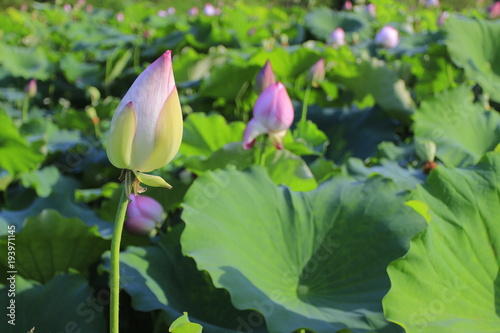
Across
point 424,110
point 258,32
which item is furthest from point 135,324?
point 258,32

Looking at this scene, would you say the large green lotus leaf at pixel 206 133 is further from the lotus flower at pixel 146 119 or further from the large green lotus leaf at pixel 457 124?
the lotus flower at pixel 146 119

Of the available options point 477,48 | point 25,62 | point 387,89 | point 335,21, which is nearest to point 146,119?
point 387,89

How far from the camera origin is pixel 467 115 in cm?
151

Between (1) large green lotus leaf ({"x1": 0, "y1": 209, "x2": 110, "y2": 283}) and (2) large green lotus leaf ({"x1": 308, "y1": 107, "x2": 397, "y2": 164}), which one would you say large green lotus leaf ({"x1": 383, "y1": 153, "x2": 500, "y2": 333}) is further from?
(2) large green lotus leaf ({"x1": 308, "y1": 107, "x2": 397, "y2": 164})

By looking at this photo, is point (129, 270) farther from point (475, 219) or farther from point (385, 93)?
point (385, 93)

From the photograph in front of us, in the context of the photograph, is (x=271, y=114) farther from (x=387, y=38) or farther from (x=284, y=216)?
(x=387, y=38)

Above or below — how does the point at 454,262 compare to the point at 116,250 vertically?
below

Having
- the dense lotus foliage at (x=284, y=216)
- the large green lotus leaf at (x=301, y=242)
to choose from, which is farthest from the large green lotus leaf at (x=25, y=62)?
the large green lotus leaf at (x=301, y=242)

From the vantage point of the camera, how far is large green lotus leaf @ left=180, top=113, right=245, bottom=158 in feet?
4.70

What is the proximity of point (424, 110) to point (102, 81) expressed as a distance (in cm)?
174

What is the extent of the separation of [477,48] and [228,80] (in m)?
0.91

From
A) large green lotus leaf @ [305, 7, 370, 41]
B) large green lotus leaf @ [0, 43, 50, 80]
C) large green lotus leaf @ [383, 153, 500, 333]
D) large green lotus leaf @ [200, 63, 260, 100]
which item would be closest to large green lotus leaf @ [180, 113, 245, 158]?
large green lotus leaf @ [200, 63, 260, 100]

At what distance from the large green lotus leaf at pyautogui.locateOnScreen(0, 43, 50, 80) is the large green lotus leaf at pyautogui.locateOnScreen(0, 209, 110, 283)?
180 cm

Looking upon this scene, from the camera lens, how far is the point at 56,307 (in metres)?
0.92
